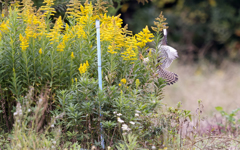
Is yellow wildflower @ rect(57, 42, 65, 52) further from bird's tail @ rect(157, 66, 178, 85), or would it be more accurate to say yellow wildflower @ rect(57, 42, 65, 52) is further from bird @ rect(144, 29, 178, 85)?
bird's tail @ rect(157, 66, 178, 85)

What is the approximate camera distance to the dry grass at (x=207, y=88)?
6566 mm

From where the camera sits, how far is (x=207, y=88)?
7.41 meters

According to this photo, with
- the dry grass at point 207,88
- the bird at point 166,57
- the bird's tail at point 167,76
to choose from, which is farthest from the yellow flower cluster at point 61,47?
the dry grass at point 207,88

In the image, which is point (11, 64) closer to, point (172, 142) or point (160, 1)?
point (172, 142)

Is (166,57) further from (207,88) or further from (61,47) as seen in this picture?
(207,88)

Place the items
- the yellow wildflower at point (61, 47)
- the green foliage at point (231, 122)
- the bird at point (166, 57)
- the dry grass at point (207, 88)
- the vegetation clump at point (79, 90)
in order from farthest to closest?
the dry grass at point (207, 88), the green foliage at point (231, 122), the bird at point (166, 57), the yellow wildflower at point (61, 47), the vegetation clump at point (79, 90)

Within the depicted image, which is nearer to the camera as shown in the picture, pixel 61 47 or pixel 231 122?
pixel 61 47

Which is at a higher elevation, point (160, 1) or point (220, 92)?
point (160, 1)

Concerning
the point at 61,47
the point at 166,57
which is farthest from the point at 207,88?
the point at 61,47

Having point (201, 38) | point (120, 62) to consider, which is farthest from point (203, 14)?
point (120, 62)

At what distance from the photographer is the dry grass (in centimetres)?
657

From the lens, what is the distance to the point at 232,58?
975 cm

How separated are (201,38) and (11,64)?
847 cm

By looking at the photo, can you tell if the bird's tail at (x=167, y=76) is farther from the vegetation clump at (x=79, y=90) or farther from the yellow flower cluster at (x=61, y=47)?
the yellow flower cluster at (x=61, y=47)
